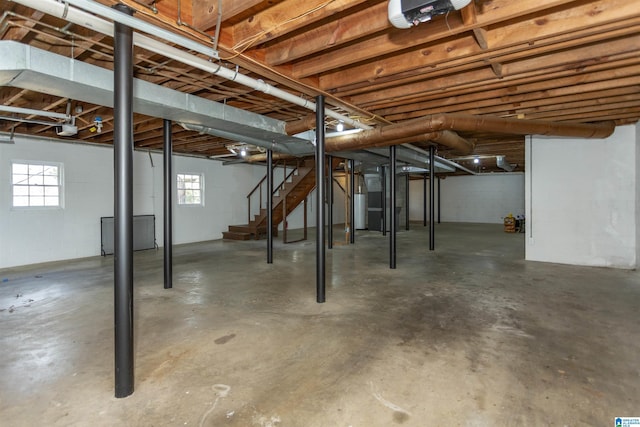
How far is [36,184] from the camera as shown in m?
5.95

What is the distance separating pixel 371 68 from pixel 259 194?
7.54m

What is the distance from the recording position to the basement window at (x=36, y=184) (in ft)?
18.8

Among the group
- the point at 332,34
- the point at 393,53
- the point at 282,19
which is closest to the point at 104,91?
the point at 282,19

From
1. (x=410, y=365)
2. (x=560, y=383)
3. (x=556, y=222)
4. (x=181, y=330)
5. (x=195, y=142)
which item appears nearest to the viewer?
(x=560, y=383)

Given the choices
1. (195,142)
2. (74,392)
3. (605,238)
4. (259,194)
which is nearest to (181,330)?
(74,392)

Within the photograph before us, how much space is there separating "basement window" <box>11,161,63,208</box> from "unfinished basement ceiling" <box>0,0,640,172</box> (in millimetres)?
2198

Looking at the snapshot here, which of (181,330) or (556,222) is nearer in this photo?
(181,330)

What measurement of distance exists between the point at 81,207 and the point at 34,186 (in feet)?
2.69

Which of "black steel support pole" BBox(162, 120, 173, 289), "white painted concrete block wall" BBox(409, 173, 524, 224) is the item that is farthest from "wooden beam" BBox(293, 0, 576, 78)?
"white painted concrete block wall" BBox(409, 173, 524, 224)

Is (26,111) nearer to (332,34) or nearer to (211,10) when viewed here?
(211,10)

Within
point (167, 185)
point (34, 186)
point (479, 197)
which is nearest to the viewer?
point (167, 185)

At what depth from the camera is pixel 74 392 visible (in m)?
1.95

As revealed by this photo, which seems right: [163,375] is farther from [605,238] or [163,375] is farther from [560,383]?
[605,238]

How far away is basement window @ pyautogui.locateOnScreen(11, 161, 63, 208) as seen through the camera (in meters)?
5.73
